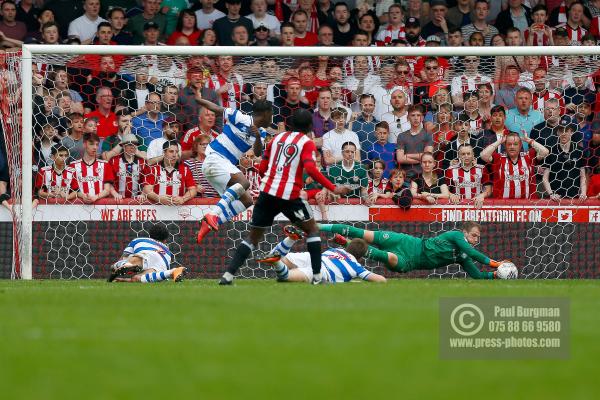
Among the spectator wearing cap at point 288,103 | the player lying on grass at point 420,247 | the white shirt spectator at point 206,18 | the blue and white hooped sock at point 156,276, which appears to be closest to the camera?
the blue and white hooped sock at point 156,276

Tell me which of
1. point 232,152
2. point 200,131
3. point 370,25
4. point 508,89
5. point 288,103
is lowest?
point 232,152

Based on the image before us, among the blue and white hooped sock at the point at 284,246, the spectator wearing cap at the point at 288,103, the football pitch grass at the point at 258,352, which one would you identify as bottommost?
the football pitch grass at the point at 258,352

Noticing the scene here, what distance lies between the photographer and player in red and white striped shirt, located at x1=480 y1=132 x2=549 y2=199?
16.4 metres

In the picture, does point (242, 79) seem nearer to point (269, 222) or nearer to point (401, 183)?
point (401, 183)

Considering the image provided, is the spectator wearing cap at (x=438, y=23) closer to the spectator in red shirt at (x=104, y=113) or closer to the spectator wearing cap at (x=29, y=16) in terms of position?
the spectator in red shirt at (x=104, y=113)

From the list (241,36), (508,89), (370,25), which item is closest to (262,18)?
(241,36)

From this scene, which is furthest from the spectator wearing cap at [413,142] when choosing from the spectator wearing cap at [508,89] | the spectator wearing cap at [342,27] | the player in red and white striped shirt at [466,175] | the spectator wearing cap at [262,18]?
the spectator wearing cap at [262,18]

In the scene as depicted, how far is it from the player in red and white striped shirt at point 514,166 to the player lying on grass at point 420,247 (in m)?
1.31

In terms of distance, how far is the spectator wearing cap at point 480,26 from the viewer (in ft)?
64.2

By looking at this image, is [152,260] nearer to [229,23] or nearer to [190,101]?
[190,101]

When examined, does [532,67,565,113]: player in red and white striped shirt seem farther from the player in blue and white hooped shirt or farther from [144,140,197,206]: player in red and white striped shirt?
[144,140,197,206]: player in red and white striped shirt

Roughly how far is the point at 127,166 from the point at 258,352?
33.2 ft

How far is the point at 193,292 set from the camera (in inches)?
448

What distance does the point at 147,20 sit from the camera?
19328 millimetres
